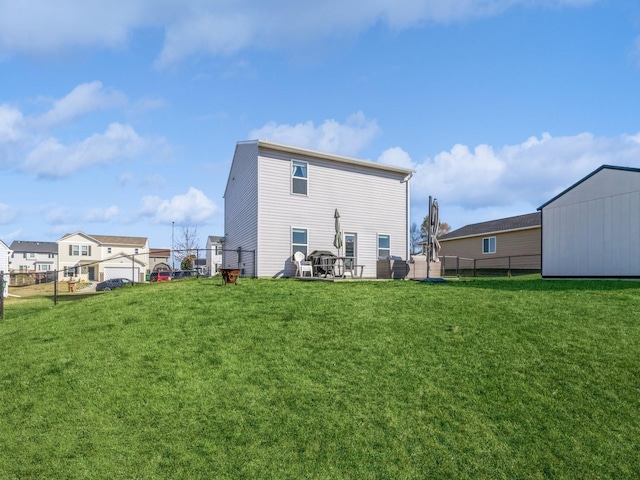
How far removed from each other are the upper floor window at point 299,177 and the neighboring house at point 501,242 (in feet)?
41.0

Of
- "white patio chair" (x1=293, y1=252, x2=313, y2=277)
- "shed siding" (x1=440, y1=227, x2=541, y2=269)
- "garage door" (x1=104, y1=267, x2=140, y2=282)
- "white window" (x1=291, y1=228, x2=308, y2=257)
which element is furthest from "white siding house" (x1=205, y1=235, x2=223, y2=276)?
"white patio chair" (x1=293, y1=252, x2=313, y2=277)

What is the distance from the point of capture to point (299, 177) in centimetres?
1547

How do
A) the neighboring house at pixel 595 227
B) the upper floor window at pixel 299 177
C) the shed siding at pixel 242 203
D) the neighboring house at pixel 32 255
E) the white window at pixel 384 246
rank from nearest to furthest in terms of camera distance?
the neighboring house at pixel 595 227 < the shed siding at pixel 242 203 < the upper floor window at pixel 299 177 < the white window at pixel 384 246 < the neighboring house at pixel 32 255

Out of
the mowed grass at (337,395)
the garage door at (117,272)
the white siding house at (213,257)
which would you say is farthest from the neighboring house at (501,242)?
the garage door at (117,272)

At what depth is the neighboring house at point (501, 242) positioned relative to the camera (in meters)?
22.5

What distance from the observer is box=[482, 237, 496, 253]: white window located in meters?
25.4

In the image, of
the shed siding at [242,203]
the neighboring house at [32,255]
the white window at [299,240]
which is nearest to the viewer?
the shed siding at [242,203]

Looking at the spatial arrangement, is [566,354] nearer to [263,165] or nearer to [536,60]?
[536,60]

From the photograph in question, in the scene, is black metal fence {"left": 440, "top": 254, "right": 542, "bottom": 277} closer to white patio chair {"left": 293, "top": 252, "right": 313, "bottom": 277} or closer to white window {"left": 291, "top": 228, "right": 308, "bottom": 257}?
white window {"left": 291, "top": 228, "right": 308, "bottom": 257}

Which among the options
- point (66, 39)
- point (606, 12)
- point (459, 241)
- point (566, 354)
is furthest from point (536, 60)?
point (459, 241)

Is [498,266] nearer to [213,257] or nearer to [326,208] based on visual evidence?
[326,208]

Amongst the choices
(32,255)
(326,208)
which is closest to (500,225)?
(326,208)

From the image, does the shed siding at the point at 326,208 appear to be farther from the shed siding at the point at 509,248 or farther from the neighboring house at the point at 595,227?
the shed siding at the point at 509,248

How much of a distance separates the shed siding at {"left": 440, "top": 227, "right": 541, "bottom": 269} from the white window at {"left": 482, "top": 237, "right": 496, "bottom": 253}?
0.24 meters
